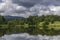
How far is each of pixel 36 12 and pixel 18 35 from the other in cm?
48

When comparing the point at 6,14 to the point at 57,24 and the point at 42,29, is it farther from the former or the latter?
the point at 57,24

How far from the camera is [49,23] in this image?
115 inches

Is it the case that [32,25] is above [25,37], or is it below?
above

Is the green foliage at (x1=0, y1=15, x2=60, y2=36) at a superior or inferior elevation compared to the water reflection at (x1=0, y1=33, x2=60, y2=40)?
superior

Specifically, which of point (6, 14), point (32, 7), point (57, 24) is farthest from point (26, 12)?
point (57, 24)

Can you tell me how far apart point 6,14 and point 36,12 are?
49 centimetres

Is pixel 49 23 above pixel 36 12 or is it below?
below

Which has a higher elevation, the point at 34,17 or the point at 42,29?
the point at 34,17

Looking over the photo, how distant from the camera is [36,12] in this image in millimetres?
2936

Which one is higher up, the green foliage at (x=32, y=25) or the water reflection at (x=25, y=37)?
the green foliage at (x=32, y=25)

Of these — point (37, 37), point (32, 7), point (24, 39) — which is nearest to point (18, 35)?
point (24, 39)

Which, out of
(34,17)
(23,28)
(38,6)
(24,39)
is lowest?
(24,39)

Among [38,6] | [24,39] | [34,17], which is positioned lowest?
[24,39]

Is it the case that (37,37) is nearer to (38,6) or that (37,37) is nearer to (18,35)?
(18,35)
